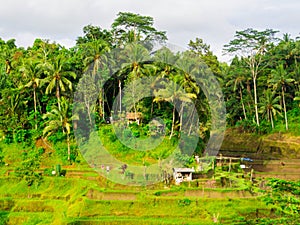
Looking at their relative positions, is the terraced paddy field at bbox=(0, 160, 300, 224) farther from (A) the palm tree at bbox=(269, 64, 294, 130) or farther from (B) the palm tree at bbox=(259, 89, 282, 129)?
(A) the palm tree at bbox=(269, 64, 294, 130)

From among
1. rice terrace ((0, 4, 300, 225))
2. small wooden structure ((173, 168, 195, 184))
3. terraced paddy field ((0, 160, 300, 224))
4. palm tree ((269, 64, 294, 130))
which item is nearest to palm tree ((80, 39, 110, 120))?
rice terrace ((0, 4, 300, 225))

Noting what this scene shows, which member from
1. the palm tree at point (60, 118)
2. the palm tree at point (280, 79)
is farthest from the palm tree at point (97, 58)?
the palm tree at point (280, 79)

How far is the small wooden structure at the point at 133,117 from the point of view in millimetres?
30080

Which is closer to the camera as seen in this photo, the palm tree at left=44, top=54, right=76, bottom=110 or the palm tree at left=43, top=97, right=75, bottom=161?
the palm tree at left=43, top=97, right=75, bottom=161

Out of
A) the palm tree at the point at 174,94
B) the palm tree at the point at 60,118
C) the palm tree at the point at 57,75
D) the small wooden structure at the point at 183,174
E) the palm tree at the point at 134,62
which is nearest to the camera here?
the small wooden structure at the point at 183,174

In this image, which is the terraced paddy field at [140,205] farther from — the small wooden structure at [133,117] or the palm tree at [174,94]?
the small wooden structure at [133,117]

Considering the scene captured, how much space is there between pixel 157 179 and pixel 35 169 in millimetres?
8016

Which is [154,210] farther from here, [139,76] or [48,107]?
[48,107]

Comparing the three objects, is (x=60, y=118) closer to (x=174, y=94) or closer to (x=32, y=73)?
(x=32, y=73)

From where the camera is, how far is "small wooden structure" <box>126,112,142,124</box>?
30080mm

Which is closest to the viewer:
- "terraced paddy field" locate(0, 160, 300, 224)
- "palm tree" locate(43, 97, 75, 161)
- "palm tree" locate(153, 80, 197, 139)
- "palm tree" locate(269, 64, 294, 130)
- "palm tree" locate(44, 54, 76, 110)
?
"terraced paddy field" locate(0, 160, 300, 224)

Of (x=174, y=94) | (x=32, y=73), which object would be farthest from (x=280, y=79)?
(x=32, y=73)

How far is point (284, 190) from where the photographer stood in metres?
8.59

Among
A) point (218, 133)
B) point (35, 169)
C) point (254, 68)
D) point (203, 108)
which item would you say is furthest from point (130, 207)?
point (254, 68)
